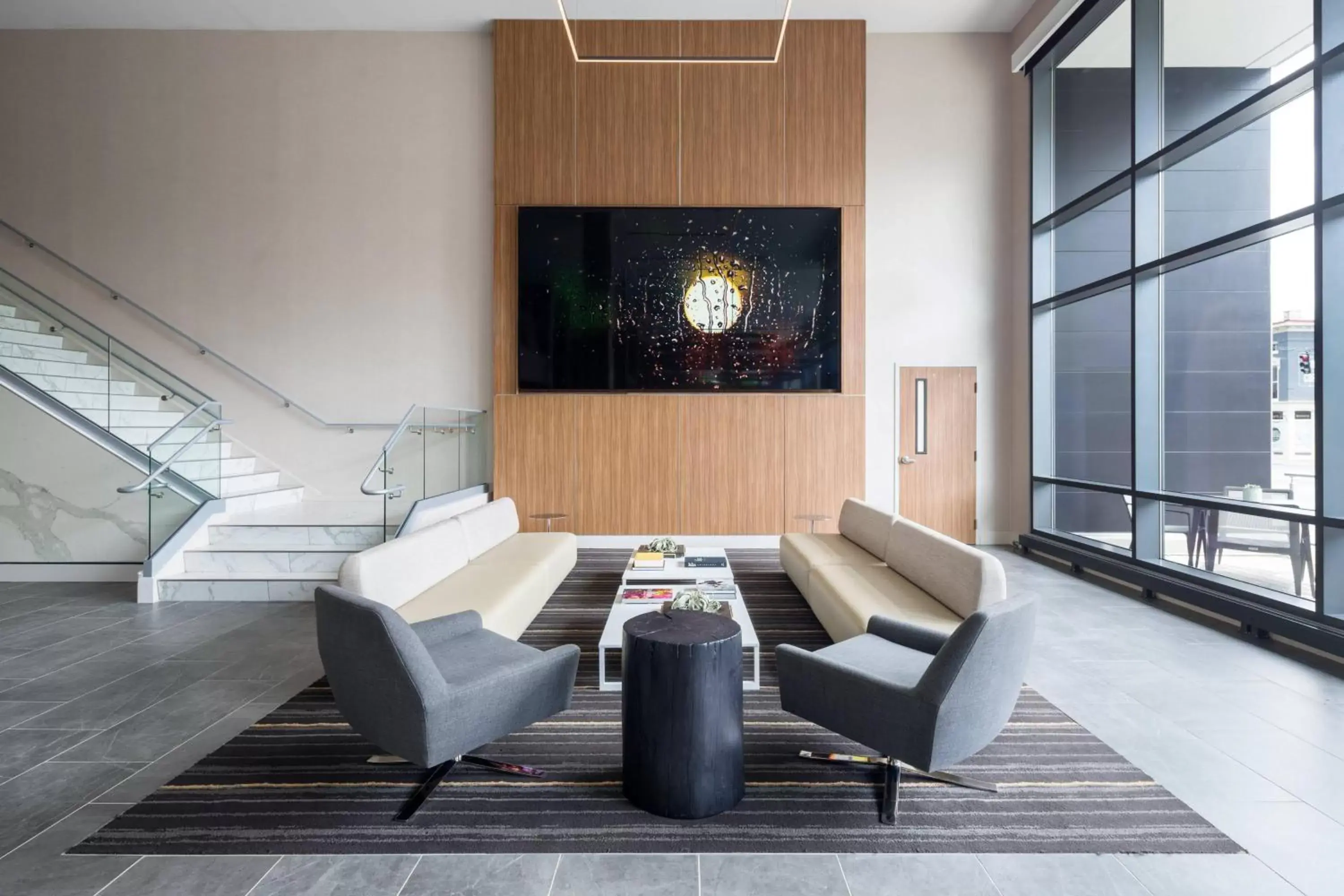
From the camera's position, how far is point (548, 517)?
20.9ft

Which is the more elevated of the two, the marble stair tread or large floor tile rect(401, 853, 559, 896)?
the marble stair tread

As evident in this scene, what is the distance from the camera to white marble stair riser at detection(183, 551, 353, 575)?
5008mm

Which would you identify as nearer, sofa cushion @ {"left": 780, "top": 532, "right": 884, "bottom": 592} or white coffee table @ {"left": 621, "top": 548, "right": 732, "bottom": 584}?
white coffee table @ {"left": 621, "top": 548, "right": 732, "bottom": 584}

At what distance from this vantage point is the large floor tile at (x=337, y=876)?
1750 mm

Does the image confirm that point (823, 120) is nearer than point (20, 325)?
No

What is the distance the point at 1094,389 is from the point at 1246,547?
2.14 meters

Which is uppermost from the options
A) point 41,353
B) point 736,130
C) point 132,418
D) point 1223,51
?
point 736,130

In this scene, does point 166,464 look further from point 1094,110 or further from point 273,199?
point 1094,110

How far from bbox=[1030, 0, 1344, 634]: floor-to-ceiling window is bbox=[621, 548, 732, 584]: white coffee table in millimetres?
3338

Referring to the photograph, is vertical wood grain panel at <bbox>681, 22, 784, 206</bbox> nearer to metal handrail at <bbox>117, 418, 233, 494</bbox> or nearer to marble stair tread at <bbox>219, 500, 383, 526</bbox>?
marble stair tread at <bbox>219, 500, 383, 526</bbox>

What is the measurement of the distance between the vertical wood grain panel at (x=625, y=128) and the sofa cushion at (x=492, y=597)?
4.28 metres

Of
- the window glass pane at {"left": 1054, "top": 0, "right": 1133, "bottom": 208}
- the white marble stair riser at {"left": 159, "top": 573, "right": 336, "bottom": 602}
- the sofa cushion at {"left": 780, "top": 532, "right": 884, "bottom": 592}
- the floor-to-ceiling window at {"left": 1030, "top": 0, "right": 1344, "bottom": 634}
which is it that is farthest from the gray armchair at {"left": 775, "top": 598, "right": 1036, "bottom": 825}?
the window glass pane at {"left": 1054, "top": 0, "right": 1133, "bottom": 208}

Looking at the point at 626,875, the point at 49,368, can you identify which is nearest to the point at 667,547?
the point at 626,875

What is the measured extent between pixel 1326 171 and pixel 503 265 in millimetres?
6351
